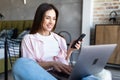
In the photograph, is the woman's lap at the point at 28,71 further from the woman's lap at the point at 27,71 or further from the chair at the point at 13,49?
the chair at the point at 13,49

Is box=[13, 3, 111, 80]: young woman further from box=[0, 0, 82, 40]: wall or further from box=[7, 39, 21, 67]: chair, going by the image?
box=[0, 0, 82, 40]: wall

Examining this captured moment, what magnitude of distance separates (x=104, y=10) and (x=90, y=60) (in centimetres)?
425

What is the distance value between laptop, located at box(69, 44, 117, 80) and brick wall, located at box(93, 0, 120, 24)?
3.97 m

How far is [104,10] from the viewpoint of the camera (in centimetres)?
544

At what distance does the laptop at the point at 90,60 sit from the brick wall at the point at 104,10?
156 inches

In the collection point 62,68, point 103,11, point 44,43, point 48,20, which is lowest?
point 62,68

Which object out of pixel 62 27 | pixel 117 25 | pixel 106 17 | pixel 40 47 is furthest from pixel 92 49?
pixel 62 27

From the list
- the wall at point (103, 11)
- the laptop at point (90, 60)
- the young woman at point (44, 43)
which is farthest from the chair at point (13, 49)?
the wall at point (103, 11)

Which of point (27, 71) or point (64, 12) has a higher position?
point (64, 12)

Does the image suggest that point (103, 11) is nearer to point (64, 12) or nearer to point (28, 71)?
point (64, 12)

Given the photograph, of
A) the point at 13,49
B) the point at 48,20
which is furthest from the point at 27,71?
the point at 13,49

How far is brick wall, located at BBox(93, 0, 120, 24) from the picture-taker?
5.29 meters

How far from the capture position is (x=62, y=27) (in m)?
6.04

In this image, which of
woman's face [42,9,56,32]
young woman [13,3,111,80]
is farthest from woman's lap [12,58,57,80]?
woman's face [42,9,56,32]
